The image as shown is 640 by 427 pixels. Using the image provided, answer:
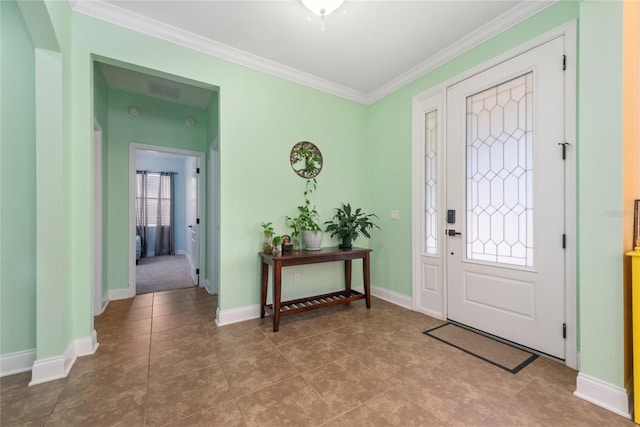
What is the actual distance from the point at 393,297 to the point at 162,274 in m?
4.35

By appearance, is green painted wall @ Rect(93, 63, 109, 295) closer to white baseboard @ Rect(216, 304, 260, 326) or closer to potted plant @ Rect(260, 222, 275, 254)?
white baseboard @ Rect(216, 304, 260, 326)

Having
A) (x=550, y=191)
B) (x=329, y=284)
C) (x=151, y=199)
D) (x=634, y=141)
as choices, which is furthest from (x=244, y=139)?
(x=151, y=199)

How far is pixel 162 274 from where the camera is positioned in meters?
5.04

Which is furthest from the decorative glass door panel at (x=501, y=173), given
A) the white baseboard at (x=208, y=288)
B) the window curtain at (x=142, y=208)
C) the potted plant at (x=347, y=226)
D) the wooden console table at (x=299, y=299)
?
the window curtain at (x=142, y=208)

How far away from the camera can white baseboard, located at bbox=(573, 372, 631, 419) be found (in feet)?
4.81

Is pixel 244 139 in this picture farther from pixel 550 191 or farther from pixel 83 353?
pixel 550 191

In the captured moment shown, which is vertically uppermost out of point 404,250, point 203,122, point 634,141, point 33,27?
point 203,122

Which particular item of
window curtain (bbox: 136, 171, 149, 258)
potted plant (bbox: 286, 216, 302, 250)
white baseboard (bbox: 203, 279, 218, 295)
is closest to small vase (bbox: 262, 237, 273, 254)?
potted plant (bbox: 286, 216, 302, 250)

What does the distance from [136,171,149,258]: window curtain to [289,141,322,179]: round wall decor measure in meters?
5.90

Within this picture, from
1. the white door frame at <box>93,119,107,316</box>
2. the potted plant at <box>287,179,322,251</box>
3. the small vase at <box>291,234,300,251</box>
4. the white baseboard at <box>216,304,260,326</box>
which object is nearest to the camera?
the white baseboard at <box>216,304,260,326</box>

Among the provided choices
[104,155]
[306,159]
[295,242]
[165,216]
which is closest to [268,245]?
[295,242]

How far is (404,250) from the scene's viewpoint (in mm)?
3252

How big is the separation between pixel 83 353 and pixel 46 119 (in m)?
1.82

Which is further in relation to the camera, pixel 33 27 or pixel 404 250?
pixel 404 250
